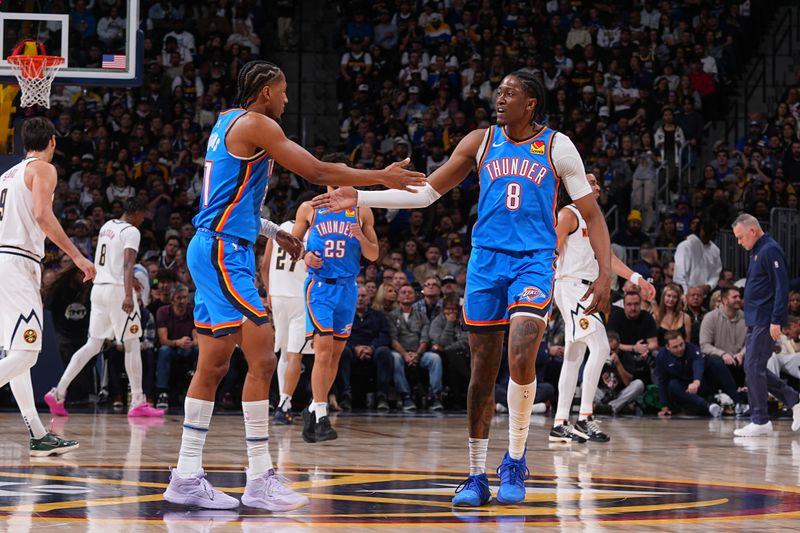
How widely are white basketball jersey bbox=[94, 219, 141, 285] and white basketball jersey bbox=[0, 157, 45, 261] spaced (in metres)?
3.82

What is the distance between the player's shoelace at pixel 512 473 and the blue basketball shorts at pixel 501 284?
0.74m

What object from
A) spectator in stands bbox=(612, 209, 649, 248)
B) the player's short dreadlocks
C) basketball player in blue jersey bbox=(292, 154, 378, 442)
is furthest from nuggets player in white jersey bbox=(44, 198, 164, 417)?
spectator in stands bbox=(612, 209, 649, 248)

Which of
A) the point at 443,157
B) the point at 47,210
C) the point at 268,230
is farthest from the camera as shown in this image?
the point at 443,157

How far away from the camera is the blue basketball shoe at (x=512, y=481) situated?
6.26 metres

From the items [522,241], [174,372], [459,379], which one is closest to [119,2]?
[174,372]

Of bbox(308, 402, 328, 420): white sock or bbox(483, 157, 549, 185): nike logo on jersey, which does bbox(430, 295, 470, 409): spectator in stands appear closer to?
bbox(308, 402, 328, 420): white sock

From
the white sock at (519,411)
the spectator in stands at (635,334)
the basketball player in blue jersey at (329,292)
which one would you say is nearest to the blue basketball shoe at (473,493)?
the white sock at (519,411)

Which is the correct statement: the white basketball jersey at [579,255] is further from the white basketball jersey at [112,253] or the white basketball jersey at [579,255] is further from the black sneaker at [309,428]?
the white basketball jersey at [112,253]

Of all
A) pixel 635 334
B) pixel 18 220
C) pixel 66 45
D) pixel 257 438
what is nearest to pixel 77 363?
pixel 66 45

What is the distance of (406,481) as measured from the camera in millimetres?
7191

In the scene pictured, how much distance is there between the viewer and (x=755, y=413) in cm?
1168

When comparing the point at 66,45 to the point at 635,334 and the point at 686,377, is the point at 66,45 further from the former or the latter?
the point at 686,377

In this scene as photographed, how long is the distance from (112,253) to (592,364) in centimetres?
521

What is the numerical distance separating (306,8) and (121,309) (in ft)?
38.2
